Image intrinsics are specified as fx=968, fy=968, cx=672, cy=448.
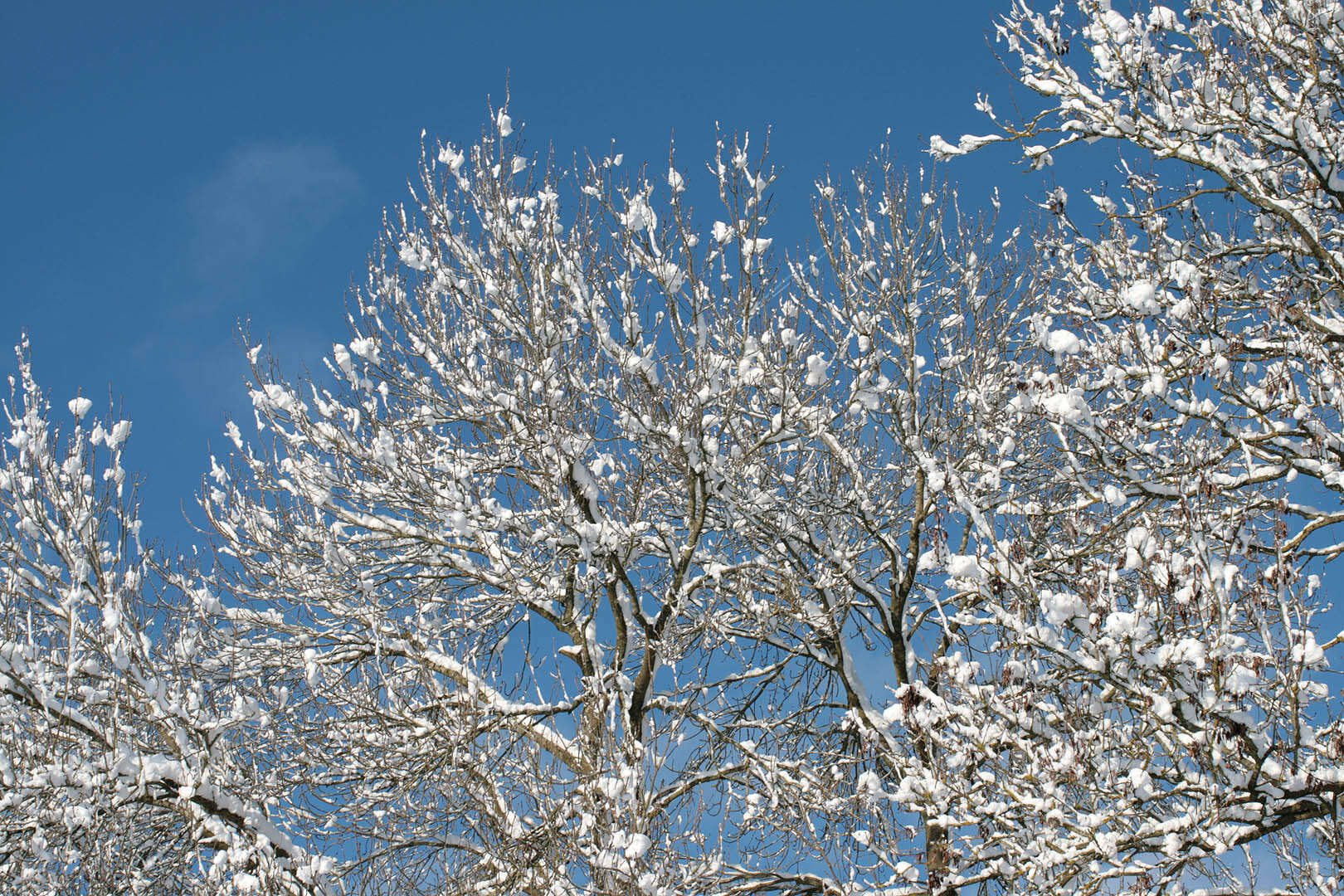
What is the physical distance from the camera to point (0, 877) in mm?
6961

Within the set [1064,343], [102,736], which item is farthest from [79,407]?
[1064,343]

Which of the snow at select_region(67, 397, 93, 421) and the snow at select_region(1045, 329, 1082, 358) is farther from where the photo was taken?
the snow at select_region(67, 397, 93, 421)

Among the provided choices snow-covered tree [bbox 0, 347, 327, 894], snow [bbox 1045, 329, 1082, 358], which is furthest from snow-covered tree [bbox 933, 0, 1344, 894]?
snow-covered tree [bbox 0, 347, 327, 894]

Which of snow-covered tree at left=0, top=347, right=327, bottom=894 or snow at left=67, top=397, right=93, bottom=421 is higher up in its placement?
snow at left=67, top=397, right=93, bottom=421

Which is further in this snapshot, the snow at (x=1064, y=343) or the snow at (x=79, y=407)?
the snow at (x=79, y=407)

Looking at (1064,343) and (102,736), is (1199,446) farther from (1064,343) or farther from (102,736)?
(102,736)

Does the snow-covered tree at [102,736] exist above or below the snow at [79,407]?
below

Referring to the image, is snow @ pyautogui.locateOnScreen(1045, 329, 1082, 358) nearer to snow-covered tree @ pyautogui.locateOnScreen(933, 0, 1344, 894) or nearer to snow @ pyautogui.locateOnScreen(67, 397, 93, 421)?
snow-covered tree @ pyautogui.locateOnScreen(933, 0, 1344, 894)

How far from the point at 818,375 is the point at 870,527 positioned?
223cm

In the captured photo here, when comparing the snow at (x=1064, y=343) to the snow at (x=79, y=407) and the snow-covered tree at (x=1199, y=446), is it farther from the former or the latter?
the snow at (x=79, y=407)

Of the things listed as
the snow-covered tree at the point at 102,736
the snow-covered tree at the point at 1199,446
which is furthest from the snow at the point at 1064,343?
the snow-covered tree at the point at 102,736

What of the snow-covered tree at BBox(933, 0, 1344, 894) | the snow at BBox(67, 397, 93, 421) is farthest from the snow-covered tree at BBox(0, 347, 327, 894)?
the snow-covered tree at BBox(933, 0, 1344, 894)

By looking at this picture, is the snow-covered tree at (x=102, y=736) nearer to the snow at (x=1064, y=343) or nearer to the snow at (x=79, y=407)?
the snow at (x=79, y=407)

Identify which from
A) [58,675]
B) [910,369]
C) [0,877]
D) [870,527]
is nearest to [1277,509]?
[870,527]
